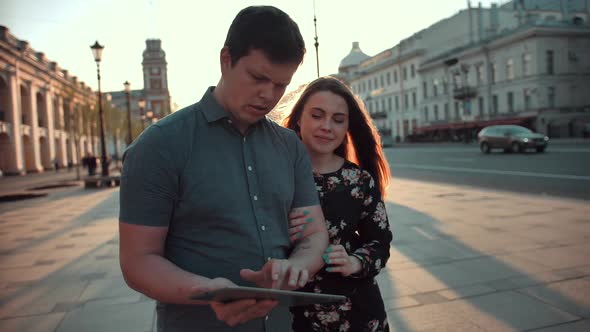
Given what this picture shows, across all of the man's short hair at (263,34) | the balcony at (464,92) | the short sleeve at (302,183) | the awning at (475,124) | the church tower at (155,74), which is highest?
the church tower at (155,74)

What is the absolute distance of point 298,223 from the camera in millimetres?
1636

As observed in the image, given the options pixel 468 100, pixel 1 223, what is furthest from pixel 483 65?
pixel 1 223

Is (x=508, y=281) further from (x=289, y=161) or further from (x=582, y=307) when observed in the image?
(x=289, y=161)

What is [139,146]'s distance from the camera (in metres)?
1.38

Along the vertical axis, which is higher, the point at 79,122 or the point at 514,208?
the point at 79,122

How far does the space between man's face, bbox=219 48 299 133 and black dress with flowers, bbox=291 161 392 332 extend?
74cm

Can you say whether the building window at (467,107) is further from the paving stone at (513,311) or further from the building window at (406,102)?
the paving stone at (513,311)

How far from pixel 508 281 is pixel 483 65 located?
48.4m

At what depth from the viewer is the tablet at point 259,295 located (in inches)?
44.6

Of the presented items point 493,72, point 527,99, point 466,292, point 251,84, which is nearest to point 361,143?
point 251,84

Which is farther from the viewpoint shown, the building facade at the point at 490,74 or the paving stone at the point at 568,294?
the building facade at the point at 490,74

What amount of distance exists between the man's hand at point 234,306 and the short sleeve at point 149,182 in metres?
0.26

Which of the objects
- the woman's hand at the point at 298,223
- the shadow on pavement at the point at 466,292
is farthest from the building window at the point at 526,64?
the woman's hand at the point at 298,223

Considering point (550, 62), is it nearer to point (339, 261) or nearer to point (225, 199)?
point (339, 261)
